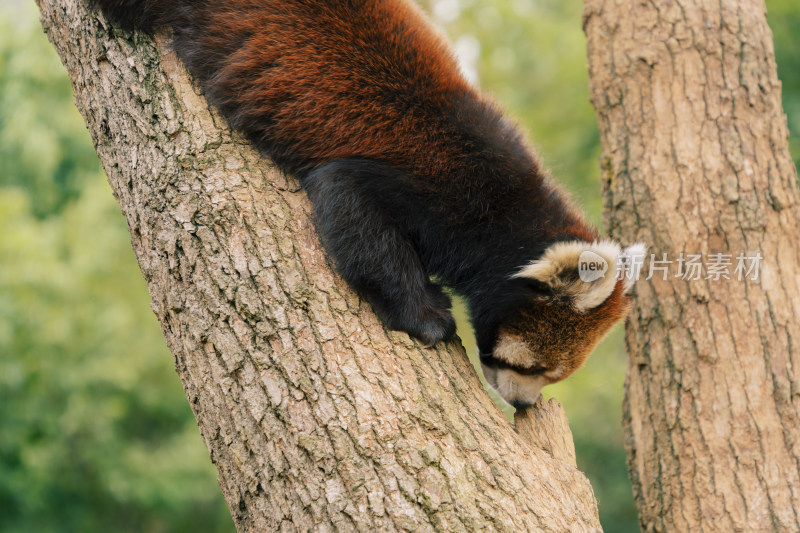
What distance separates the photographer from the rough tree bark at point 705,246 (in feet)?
11.0

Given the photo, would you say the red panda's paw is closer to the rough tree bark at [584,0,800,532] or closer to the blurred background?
the rough tree bark at [584,0,800,532]

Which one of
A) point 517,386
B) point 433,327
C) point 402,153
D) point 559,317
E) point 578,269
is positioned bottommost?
point 517,386

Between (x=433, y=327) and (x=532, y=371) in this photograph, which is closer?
(x=433, y=327)

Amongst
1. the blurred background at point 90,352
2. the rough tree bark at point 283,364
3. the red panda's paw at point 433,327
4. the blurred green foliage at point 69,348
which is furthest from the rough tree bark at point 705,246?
the blurred green foliage at point 69,348

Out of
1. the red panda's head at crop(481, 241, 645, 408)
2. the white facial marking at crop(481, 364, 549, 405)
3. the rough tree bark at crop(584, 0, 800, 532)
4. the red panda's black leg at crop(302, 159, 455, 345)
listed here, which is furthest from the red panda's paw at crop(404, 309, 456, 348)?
the rough tree bark at crop(584, 0, 800, 532)

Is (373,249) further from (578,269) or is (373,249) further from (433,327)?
(578,269)

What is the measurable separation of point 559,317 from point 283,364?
1356mm

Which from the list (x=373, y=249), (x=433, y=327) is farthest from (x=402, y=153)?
(x=433, y=327)

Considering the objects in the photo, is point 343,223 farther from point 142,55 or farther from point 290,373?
point 142,55

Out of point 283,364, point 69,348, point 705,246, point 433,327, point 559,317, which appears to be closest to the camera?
point 283,364

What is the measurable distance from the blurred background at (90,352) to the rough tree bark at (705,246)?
3659 mm

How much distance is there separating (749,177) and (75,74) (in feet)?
10.7

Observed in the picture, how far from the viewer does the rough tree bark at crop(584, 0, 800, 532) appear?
3.37m

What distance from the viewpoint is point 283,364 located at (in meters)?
2.47
